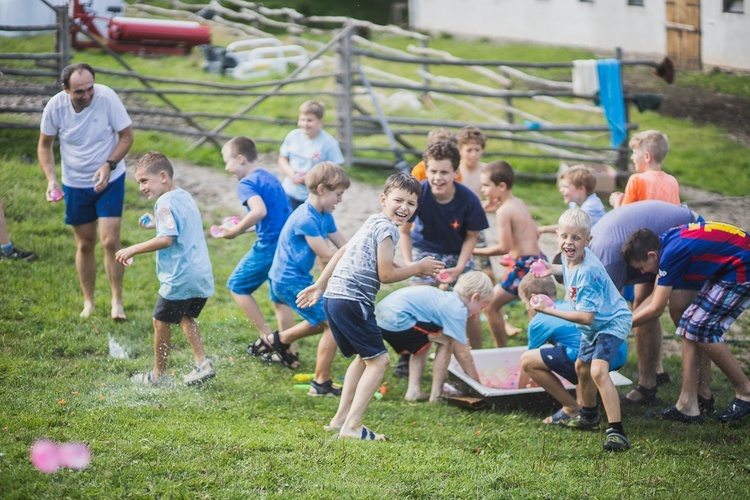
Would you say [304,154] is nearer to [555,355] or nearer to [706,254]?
[555,355]

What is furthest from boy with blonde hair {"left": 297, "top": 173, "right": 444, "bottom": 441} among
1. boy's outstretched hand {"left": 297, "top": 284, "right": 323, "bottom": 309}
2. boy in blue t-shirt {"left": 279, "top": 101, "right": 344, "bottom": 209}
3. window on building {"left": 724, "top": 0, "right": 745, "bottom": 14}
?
window on building {"left": 724, "top": 0, "right": 745, "bottom": 14}

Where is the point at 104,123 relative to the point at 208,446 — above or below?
above

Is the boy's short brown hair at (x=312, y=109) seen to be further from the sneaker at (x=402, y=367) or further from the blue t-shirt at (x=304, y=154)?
the sneaker at (x=402, y=367)

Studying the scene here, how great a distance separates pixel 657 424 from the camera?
5.56 meters

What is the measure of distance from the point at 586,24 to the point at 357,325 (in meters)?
17.6

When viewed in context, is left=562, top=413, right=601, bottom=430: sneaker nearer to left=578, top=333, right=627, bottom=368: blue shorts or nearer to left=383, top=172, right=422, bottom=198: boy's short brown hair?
left=578, top=333, right=627, bottom=368: blue shorts

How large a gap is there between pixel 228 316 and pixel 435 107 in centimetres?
973

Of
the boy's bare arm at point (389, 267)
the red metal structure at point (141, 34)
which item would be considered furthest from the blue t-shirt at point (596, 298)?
the red metal structure at point (141, 34)

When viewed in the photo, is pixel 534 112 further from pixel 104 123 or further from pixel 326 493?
pixel 326 493

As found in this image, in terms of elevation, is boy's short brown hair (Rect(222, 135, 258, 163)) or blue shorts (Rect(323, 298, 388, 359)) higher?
boy's short brown hair (Rect(222, 135, 258, 163))

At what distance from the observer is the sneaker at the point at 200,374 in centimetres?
580

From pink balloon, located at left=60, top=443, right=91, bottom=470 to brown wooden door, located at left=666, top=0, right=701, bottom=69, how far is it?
1201 centimetres

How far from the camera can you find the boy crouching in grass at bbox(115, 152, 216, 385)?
5.62 metres

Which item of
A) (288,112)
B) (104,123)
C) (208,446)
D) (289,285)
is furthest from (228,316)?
(288,112)
